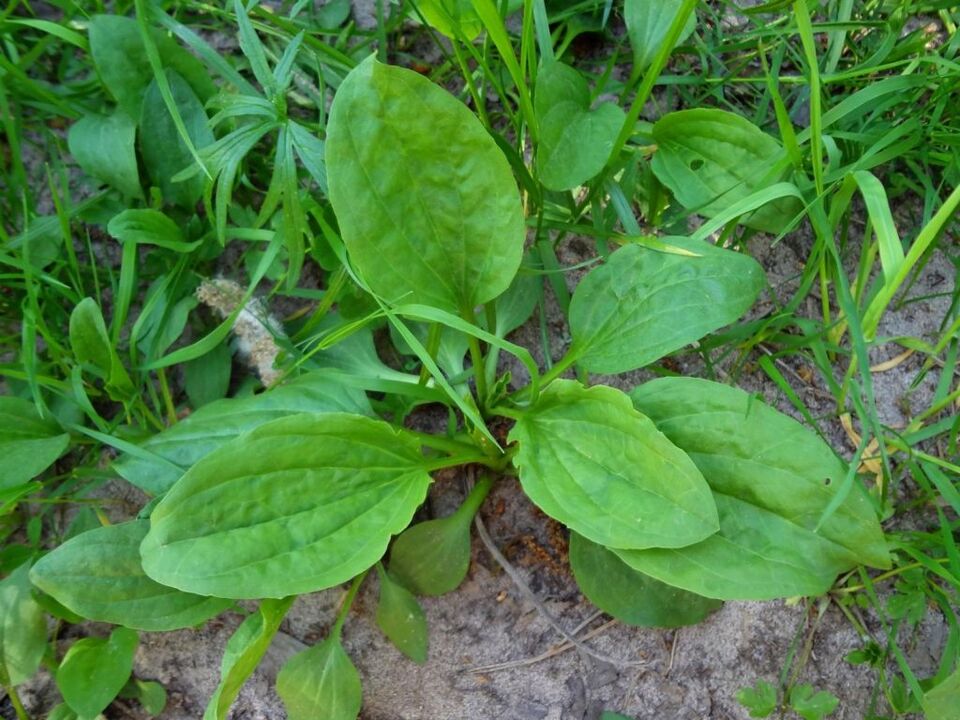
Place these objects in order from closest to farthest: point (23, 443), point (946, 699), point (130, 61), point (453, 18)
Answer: point (946, 699) < point (453, 18) < point (23, 443) < point (130, 61)

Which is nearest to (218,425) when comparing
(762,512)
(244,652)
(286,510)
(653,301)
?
(286,510)

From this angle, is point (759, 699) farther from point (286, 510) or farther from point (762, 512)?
point (286, 510)

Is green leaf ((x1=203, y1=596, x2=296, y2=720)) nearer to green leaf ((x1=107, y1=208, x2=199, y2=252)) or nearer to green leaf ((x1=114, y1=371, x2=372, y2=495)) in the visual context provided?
green leaf ((x1=114, y1=371, x2=372, y2=495))

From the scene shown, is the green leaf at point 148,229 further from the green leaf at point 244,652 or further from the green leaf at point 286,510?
the green leaf at point 244,652

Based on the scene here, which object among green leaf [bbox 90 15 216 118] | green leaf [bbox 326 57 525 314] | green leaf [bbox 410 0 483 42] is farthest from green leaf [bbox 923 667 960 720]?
green leaf [bbox 90 15 216 118]

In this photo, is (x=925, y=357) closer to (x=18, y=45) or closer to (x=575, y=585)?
(x=575, y=585)
